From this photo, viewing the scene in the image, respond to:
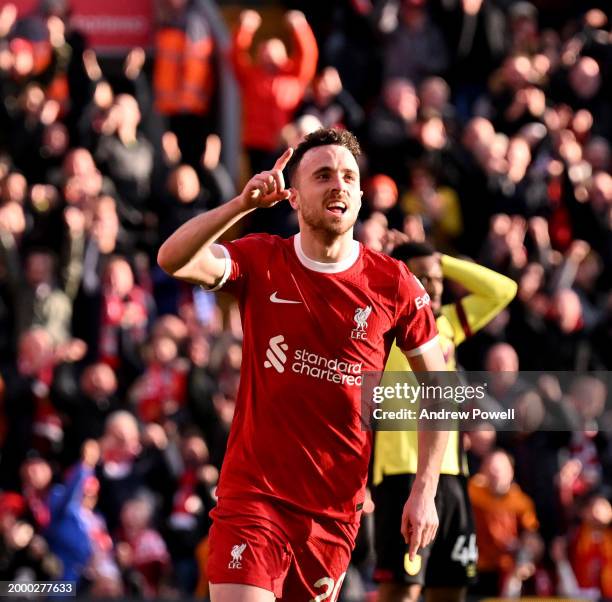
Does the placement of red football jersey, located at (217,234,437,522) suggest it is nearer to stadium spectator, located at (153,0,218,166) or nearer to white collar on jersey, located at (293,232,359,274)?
white collar on jersey, located at (293,232,359,274)

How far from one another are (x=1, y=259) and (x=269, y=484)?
744cm

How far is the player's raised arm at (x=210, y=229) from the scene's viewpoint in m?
6.99

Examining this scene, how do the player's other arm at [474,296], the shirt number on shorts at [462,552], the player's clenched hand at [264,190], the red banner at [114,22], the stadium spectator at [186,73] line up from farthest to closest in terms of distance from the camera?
the red banner at [114,22] < the stadium spectator at [186,73] < the player's other arm at [474,296] < the shirt number on shorts at [462,552] < the player's clenched hand at [264,190]

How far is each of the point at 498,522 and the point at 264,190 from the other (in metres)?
6.80

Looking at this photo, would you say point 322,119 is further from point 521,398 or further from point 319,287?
point 319,287

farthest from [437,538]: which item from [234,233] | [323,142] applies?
[234,233]

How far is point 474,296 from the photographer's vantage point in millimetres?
10414

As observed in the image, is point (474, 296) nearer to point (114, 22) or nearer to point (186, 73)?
point (186, 73)

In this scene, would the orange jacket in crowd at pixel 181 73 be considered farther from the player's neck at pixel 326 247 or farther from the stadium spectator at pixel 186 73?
the player's neck at pixel 326 247

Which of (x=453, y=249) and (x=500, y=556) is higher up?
(x=453, y=249)

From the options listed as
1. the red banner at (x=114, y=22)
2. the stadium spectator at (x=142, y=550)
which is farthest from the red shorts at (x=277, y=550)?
the red banner at (x=114, y=22)

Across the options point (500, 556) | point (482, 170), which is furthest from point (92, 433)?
point (482, 170)

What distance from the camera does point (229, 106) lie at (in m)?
16.7

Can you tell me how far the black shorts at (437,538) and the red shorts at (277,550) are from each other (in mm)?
2067
